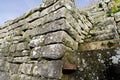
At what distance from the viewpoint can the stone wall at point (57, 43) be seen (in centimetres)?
274

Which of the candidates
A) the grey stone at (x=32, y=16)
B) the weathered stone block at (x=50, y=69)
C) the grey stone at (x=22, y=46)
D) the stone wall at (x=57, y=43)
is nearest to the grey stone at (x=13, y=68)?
the stone wall at (x=57, y=43)

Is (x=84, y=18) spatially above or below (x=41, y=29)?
above

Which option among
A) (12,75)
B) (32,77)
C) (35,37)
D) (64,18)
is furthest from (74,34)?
(12,75)

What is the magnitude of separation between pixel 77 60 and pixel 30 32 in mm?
1320

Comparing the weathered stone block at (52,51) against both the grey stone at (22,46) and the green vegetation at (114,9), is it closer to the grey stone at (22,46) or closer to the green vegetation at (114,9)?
the grey stone at (22,46)

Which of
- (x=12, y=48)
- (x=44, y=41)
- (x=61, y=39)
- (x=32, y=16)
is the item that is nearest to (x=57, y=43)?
(x=61, y=39)

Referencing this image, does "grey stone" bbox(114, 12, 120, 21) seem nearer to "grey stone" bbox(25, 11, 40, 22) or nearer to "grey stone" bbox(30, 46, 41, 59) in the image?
"grey stone" bbox(25, 11, 40, 22)

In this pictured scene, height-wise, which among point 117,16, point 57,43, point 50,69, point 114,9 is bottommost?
point 50,69

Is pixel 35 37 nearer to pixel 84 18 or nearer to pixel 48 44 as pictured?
pixel 48 44

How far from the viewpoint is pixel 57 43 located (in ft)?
9.55

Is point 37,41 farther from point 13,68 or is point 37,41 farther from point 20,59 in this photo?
point 13,68

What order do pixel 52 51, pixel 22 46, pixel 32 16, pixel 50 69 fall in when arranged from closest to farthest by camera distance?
pixel 50 69 < pixel 52 51 < pixel 22 46 < pixel 32 16

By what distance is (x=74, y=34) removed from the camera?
3.14 meters

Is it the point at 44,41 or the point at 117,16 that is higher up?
the point at 117,16
